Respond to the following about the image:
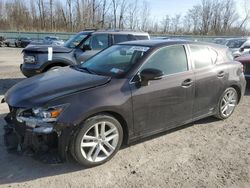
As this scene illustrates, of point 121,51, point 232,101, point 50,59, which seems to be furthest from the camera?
point 50,59

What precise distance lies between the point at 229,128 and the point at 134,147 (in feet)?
6.62

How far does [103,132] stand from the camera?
12.4 feet

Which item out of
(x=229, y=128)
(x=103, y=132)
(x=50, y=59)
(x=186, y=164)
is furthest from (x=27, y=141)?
(x=50, y=59)

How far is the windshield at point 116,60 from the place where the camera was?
14.1 feet

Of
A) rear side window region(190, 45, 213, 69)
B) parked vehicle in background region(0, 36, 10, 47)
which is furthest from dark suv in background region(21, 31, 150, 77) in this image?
parked vehicle in background region(0, 36, 10, 47)

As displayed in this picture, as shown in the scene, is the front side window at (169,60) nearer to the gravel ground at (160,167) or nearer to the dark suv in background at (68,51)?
the gravel ground at (160,167)

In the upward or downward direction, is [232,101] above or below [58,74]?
below

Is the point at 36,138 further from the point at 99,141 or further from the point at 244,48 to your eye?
the point at 244,48

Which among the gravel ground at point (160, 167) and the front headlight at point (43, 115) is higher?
the front headlight at point (43, 115)

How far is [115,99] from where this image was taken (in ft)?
12.4

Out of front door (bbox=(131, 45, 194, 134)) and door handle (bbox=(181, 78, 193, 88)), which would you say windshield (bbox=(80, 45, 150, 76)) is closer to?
front door (bbox=(131, 45, 194, 134))

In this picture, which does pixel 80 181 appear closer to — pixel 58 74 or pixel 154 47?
pixel 58 74

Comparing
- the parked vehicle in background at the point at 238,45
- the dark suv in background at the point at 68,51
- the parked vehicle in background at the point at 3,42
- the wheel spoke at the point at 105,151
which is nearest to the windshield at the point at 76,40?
the dark suv in background at the point at 68,51

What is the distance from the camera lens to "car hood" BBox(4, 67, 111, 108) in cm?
360
